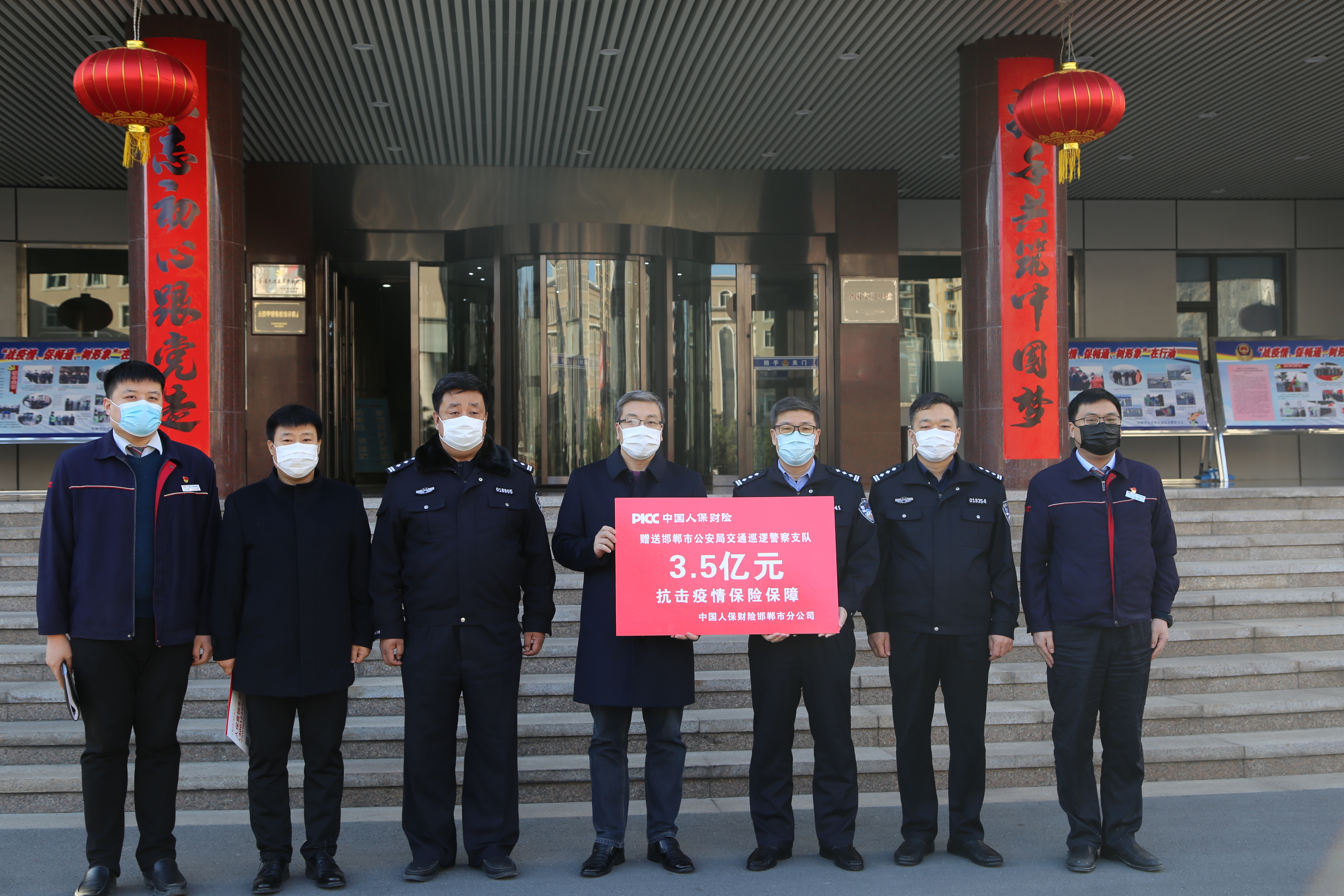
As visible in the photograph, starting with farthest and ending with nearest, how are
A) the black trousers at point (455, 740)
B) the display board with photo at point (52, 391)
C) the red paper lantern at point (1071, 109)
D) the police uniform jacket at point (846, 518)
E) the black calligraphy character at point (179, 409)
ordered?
the display board with photo at point (52, 391) < the black calligraphy character at point (179, 409) < the red paper lantern at point (1071, 109) < the police uniform jacket at point (846, 518) < the black trousers at point (455, 740)

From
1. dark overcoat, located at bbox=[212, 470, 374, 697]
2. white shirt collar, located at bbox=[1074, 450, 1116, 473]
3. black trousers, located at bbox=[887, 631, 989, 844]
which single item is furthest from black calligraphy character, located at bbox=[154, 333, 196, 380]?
white shirt collar, located at bbox=[1074, 450, 1116, 473]

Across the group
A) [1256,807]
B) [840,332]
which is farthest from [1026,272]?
[1256,807]

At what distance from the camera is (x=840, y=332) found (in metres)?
11.8

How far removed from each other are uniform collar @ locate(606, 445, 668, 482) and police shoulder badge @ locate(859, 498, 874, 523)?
74cm

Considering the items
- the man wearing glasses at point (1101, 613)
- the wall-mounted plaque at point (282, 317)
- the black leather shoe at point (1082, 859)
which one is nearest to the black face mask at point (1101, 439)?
the man wearing glasses at point (1101, 613)

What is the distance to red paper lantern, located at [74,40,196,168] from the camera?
5801mm

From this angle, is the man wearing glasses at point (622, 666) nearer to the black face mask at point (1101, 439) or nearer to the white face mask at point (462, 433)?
the white face mask at point (462, 433)

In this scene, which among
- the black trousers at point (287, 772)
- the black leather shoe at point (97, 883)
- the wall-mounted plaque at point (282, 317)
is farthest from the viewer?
the wall-mounted plaque at point (282, 317)

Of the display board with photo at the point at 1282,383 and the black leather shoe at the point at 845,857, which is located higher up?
the display board with photo at the point at 1282,383

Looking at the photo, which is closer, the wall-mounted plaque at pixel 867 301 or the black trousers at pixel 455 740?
the black trousers at pixel 455 740

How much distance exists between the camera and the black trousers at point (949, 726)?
3.79 metres

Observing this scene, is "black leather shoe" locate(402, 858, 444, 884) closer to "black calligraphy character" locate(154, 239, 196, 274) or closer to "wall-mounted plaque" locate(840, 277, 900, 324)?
"black calligraphy character" locate(154, 239, 196, 274)

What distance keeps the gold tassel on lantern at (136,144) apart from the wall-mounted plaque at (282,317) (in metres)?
4.90

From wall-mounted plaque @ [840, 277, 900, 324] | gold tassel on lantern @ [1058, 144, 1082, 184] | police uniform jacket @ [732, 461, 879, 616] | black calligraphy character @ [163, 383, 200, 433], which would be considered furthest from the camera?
wall-mounted plaque @ [840, 277, 900, 324]
